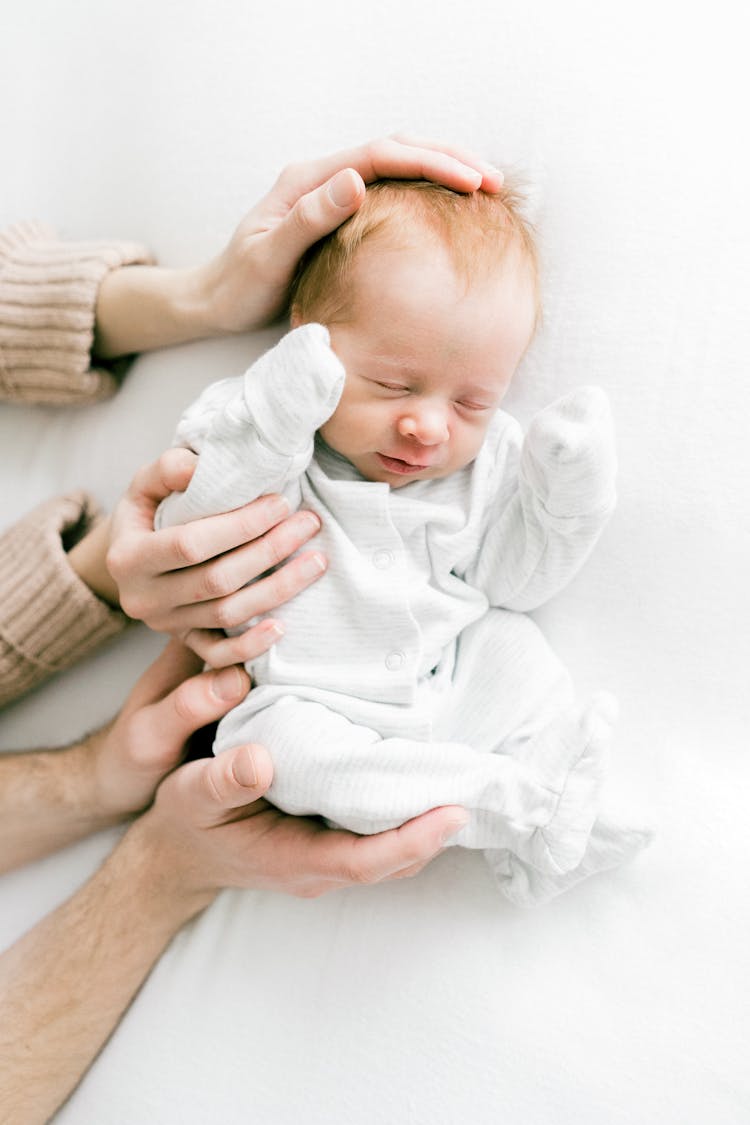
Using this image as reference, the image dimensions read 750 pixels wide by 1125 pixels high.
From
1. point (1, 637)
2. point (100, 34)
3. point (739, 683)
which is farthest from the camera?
point (100, 34)

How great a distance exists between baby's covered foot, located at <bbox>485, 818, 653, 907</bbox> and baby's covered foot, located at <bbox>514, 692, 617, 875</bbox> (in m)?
0.04

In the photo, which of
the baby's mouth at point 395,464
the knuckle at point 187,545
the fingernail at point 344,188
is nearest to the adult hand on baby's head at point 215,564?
the knuckle at point 187,545

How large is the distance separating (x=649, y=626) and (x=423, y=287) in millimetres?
497

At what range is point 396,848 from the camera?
0.95m

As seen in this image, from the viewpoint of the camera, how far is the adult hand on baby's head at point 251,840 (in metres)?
0.95

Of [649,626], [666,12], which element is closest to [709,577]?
[649,626]

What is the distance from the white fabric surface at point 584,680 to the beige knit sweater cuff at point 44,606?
1.15ft

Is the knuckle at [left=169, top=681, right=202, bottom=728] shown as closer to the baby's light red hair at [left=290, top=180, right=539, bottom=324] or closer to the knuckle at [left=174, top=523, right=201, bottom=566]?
the knuckle at [left=174, top=523, right=201, bottom=566]

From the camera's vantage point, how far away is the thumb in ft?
3.18

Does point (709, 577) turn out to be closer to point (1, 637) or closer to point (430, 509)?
point (430, 509)

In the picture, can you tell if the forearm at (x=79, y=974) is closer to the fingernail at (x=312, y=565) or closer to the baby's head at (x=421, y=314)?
the fingernail at (x=312, y=565)

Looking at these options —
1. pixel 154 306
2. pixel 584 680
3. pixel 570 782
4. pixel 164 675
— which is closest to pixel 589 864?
pixel 570 782

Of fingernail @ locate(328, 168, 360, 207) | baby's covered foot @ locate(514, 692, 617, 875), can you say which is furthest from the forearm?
fingernail @ locate(328, 168, 360, 207)

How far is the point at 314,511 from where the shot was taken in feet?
3.60
